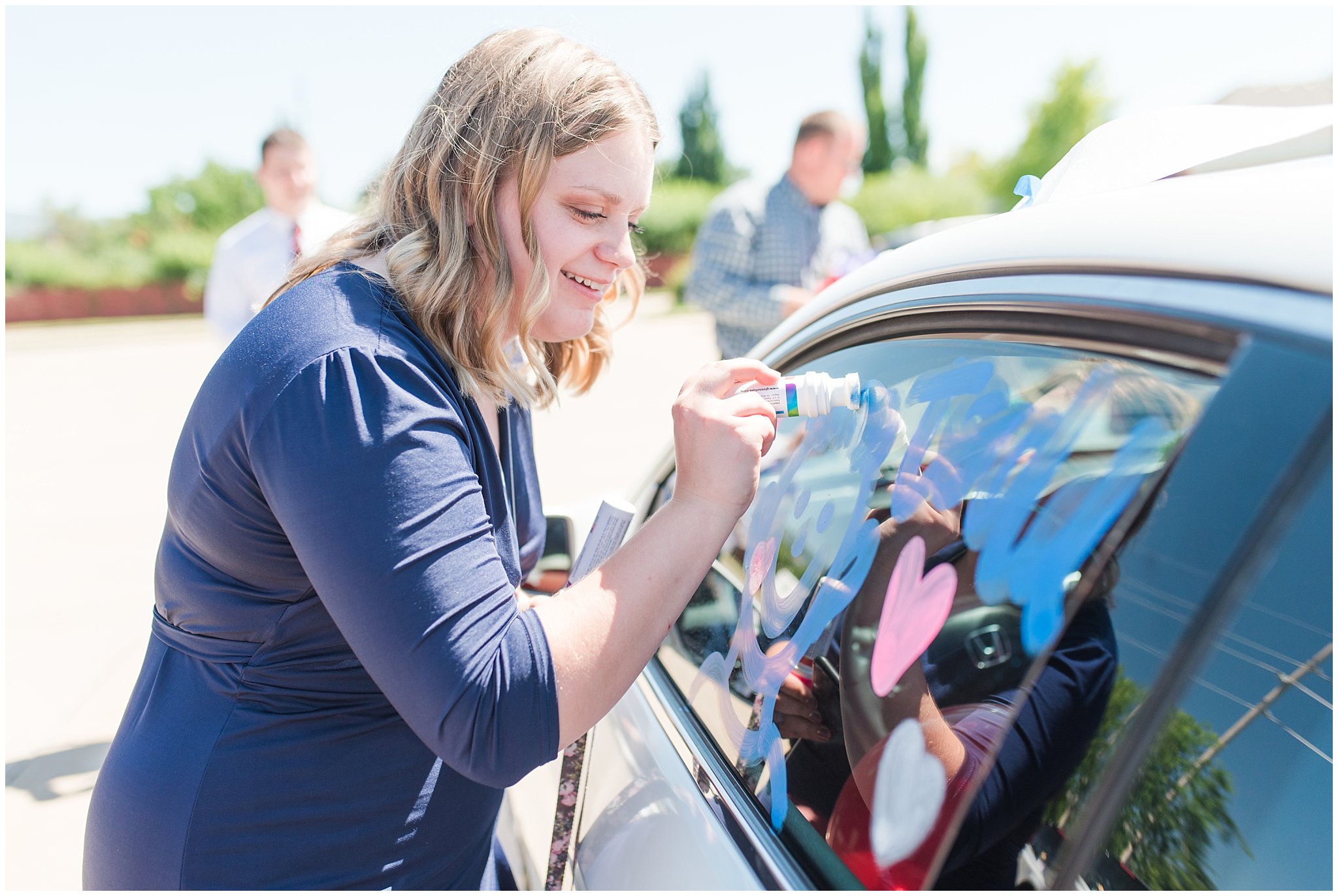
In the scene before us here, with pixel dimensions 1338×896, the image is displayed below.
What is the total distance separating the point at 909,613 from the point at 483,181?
0.76 metres

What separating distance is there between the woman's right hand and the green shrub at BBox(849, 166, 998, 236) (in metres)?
28.5

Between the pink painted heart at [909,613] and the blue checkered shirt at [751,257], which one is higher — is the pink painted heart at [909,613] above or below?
above

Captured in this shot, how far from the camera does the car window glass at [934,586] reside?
31.0 inches

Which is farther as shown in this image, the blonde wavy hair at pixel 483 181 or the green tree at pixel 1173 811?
the blonde wavy hair at pixel 483 181

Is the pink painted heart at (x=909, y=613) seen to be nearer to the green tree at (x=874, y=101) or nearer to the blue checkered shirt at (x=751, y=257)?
the blue checkered shirt at (x=751, y=257)

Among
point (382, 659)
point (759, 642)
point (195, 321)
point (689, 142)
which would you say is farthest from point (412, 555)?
point (689, 142)

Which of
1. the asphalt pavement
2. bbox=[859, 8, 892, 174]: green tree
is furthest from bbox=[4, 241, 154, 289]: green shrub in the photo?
bbox=[859, 8, 892, 174]: green tree

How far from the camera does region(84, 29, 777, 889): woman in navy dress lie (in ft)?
2.94

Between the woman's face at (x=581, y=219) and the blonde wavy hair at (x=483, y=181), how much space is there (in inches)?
0.5

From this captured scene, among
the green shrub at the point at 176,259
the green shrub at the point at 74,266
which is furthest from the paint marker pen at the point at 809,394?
the green shrub at the point at 74,266

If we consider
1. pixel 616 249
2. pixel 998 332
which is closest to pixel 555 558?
pixel 616 249

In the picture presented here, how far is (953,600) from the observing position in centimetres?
94

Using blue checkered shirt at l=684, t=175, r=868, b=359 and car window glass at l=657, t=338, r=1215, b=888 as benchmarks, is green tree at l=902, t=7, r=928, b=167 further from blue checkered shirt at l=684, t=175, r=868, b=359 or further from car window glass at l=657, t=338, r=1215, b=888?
car window glass at l=657, t=338, r=1215, b=888

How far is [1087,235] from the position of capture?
84 cm
